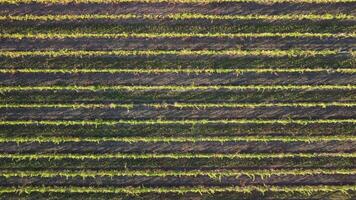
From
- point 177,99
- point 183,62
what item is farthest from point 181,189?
point 183,62

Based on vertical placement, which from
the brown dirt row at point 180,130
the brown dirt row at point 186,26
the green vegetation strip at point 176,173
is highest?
the brown dirt row at point 186,26

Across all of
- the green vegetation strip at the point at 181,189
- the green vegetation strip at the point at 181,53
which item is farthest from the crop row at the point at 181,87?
the green vegetation strip at the point at 181,189

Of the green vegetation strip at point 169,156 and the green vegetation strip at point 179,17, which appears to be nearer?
the green vegetation strip at point 179,17

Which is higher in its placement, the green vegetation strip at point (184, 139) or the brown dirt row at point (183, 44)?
the brown dirt row at point (183, 44)

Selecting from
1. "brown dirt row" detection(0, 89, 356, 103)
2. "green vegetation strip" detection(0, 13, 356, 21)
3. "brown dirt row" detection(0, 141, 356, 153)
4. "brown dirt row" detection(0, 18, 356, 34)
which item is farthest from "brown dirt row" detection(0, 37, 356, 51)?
"brown dirt row" detection(0, 141, 356, 153)

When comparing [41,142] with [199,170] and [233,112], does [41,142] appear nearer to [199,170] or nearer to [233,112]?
[199,170]

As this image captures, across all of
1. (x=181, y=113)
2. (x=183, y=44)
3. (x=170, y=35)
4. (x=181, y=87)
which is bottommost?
(x=181, y=113)

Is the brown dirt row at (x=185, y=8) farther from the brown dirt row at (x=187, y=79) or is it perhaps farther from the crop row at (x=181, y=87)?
the crop row at (x=181, y=87)

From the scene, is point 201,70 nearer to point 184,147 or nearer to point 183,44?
point 183,44

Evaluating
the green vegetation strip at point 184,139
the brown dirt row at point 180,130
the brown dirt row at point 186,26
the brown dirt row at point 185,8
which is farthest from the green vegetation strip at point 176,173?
the brown dirt row at point 185,8
